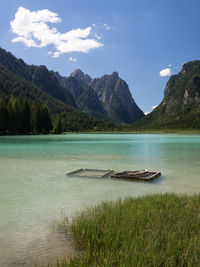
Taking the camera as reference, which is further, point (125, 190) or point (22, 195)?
point (125, 190)

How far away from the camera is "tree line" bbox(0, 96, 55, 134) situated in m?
95.7

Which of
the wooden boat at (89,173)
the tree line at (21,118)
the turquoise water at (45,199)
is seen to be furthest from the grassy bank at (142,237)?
the tree line at (21,118)

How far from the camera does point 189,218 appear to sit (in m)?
7.14

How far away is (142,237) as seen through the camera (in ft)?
→ 18.7

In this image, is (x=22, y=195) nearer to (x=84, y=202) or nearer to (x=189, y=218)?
(x=84, y=202)

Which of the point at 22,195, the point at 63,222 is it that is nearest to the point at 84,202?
the point at 63,222

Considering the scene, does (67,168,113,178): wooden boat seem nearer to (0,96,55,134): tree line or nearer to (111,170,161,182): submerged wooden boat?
(111,170,161,182): submerged wooden boat

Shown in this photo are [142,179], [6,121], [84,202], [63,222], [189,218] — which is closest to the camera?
[189,218]

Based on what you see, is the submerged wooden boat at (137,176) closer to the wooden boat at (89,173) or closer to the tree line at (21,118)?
the wooden boat at (89,173)

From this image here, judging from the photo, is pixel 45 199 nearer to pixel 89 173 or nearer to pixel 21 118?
pixel 89 173

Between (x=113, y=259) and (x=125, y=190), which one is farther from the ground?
(x=113, y=259)

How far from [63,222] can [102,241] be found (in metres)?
2.82

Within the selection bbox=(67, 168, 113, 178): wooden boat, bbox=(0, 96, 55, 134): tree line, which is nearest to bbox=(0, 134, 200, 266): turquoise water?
bbox=(67, 168, 113, 178): wooden boat

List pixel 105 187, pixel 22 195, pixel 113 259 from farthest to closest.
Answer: pixel 105 187 → pixel 22 195 → pixel 113 259
